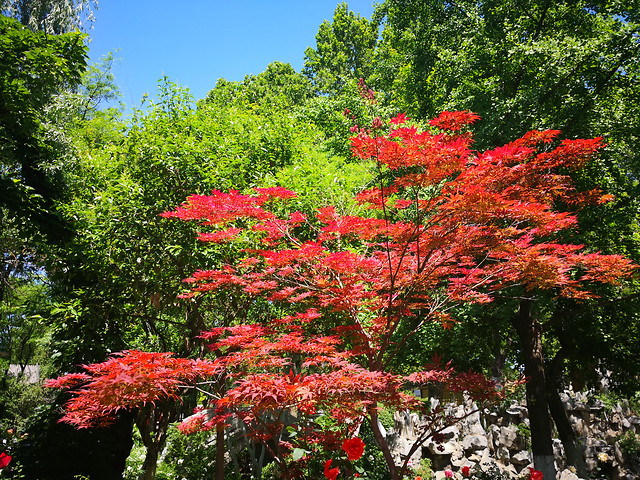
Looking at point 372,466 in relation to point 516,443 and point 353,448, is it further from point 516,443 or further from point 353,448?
point 516,443

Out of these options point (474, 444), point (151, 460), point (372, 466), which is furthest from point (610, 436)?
point (151, 460)

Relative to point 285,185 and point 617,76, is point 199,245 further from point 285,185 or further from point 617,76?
point 617,76

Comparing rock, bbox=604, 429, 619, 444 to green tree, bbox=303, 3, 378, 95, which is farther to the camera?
green tree, bbox=303, 3, 378, 95

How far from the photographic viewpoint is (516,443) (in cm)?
1063

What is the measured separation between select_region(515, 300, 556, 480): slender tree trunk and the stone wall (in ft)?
3.72

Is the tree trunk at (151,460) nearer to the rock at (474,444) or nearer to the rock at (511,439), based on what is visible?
the rock at (474,444)

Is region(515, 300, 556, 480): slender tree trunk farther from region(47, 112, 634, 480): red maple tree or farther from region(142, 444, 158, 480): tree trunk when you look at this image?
region(142, 444, 158, 480): tree trunk

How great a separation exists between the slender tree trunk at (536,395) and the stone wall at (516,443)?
114cm

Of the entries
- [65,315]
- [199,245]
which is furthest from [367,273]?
[65,315]

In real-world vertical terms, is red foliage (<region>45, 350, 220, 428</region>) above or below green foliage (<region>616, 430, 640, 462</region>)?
above

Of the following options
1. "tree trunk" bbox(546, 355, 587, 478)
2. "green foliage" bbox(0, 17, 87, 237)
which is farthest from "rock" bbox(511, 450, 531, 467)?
"green foliage" bbox(0, 17, 87, 237)

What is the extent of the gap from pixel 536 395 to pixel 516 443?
15.4 feet

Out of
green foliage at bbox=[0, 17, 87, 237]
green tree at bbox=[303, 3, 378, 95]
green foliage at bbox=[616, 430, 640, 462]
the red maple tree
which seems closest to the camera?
the red maple tree

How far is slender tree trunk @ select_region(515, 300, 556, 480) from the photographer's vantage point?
6953 mm
